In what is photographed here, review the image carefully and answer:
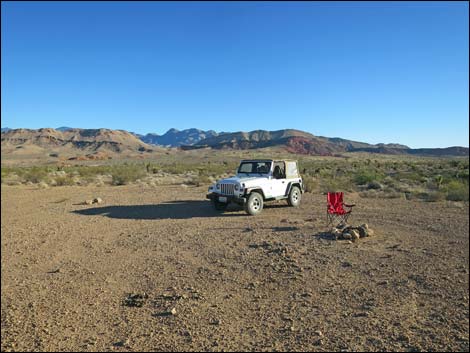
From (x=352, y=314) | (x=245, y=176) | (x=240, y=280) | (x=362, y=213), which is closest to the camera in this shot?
(x=352, y=314)

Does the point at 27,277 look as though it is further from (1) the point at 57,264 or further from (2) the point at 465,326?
(2) the point at 465,326

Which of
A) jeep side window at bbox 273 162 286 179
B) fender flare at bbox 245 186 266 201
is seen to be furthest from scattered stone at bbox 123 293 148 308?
jeep side window at bbox 273 162 286 179

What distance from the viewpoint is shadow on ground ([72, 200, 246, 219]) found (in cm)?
1320

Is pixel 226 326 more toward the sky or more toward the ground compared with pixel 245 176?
more toward the ground

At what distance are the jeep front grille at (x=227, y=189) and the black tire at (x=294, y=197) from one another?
272cm

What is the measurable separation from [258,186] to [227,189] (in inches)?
40.2

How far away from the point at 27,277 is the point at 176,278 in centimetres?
250

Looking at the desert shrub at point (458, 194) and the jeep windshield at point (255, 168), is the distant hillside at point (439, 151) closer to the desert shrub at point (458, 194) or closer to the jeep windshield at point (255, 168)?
the desert shrub at point (458, 194)

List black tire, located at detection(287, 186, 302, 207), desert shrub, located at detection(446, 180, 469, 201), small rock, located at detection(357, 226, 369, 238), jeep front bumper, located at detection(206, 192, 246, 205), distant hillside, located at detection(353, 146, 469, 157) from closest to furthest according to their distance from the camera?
small rock, located at detection(357, 226, 369, 238) < jeep front bumper, located at detection(206, 192, 246, 205) < black tire, located at detection(287, 186, 302, 207) < desert shrub, located at detection(446, 180, 469, 201) < distant hillside, located at detection(353, 146, 469, 157)

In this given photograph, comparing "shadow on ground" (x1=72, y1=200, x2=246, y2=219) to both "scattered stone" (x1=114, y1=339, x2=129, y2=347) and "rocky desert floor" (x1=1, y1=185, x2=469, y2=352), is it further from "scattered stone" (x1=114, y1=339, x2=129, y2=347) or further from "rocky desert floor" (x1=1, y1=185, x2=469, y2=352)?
"scattered stone" (x1=114, y1=339, x2=129, y2=347)

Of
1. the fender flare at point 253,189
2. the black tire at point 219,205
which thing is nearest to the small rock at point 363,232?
the fender flare at point 253,189

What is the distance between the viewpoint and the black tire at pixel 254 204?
42.8ft

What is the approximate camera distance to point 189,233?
1045 cm

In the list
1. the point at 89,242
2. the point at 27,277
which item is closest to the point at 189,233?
the point at 89,242
